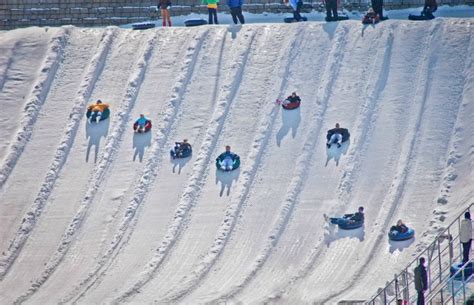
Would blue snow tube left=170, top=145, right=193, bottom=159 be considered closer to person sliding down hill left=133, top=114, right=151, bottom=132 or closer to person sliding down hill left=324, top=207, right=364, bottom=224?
person sliding down hill left=133, top=114, right=151, bottom=132

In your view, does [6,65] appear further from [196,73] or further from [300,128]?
[300,128]

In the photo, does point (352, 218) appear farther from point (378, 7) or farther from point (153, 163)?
point (378, 7)

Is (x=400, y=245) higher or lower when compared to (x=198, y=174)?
lower

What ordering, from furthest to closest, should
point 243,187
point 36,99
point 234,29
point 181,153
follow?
point 234,29 → point 36,99 → point 181,153 → point 243,187

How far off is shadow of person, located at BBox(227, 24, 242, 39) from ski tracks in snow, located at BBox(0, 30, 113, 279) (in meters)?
3.49

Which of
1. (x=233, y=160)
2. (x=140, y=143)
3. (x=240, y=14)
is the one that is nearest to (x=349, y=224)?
(x=233, y=160)

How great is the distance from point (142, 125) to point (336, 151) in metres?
5.30

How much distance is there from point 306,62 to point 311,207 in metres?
6.41

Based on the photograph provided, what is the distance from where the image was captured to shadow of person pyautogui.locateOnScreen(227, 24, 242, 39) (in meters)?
43.4

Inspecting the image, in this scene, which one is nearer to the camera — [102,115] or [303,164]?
[303,164]

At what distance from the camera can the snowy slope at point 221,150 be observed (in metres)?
34.8

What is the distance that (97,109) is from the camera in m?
41.2

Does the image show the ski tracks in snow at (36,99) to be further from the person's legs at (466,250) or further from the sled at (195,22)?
the person's legs at (466,250)

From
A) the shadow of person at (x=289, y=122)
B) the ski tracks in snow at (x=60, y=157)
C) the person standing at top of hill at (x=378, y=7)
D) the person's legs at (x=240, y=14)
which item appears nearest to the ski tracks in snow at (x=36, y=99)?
the ski tracks in snow at (x=60, y=157)
